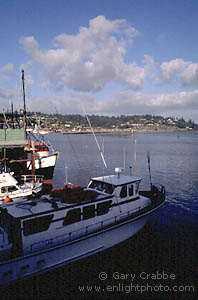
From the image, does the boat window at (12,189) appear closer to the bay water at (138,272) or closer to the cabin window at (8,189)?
the cabin window at (8,189)

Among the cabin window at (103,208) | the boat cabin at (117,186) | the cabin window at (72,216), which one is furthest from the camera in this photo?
the boat cabin at (117,186)

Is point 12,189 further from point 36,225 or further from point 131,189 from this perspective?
point 131,189

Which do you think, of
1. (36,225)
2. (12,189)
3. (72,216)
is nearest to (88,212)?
(72,216)

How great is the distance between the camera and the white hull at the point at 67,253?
10.1 meters

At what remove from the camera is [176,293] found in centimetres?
1113

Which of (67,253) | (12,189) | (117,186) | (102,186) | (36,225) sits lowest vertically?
(67,253)

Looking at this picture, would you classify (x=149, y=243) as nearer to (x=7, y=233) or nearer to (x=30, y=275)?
(x=30, y=275)

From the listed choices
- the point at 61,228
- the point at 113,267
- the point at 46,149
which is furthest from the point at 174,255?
the point at 46,149

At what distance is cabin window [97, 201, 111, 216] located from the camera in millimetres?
13408

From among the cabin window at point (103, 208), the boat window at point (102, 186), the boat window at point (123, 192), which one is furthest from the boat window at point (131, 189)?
the cabin window at point (103, 208)

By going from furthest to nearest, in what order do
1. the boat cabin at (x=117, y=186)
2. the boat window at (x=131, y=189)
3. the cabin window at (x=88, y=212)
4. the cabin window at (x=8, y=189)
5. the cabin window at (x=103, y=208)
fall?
1. the cabin window at (x=8, y=189)
2. the boat window at (x=131, y=189)
3. the boat cabin at (x=117, y=186)
4. the cabin window at (x=103, y=208)
5. the cabin window at (x=88, y=212)

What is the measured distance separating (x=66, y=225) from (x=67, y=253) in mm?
1513

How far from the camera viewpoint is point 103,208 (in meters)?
13.6

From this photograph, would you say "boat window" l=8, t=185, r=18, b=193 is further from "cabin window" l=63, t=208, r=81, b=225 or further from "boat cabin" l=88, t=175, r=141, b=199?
A: "cabin window" l=63, t=208, r=81, b=225
